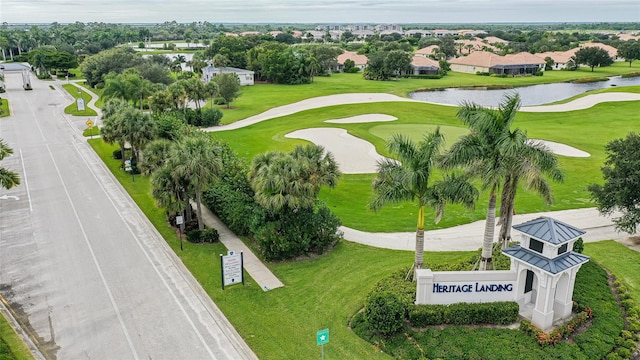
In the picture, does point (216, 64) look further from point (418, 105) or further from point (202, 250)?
point (202, 250)

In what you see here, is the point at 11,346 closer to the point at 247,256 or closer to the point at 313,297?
the point at 247,256

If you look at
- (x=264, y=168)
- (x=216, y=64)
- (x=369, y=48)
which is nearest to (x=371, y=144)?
(x=264, y=168)

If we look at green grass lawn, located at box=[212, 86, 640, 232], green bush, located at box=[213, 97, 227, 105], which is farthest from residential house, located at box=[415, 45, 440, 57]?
green bush, located at box=[213, 97, 227, 105]

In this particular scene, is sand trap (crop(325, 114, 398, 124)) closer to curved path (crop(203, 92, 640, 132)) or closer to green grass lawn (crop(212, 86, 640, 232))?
green grass lawn (crop(212, 86, 640, 232))

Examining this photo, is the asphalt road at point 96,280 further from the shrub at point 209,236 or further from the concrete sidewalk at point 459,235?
the concrete sidewalk at point 459,235

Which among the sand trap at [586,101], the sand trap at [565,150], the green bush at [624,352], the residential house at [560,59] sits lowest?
the green bush at [624,352]

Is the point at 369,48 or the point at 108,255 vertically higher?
the point at 369,48

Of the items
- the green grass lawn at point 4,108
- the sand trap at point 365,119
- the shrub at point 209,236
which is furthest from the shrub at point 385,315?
the green grass lawn at point 4,108
